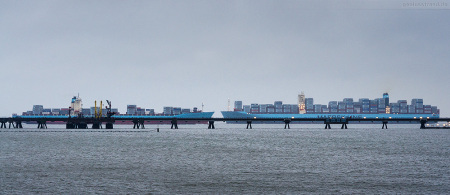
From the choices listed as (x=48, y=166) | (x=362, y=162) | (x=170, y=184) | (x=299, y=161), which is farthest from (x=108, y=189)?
(x=362, y=162)

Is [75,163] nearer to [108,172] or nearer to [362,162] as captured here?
[108,172]

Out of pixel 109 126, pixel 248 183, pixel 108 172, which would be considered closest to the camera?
pixel 248 183

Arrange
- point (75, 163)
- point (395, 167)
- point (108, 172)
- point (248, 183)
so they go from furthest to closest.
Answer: point (75, 163), point (395, 167), point (108, 172), point (248, 183)

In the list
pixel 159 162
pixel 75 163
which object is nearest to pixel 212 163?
pixel 159 162

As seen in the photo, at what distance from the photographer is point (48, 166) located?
38625 millimetres

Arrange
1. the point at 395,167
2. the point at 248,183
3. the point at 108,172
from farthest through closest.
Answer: the point at 395,167 → the point at 108,172 → the point at 248,183

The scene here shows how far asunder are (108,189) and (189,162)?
53.1 feet

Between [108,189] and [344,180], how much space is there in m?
15.2

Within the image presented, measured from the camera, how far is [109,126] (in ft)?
562

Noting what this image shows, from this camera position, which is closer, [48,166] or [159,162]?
[48,166]

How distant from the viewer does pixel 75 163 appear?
4106cm

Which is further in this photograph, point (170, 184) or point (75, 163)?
point (75, 163)

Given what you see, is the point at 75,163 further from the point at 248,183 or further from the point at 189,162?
the point at 248,183

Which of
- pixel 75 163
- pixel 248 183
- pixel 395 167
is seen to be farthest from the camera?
pixel 75 163
